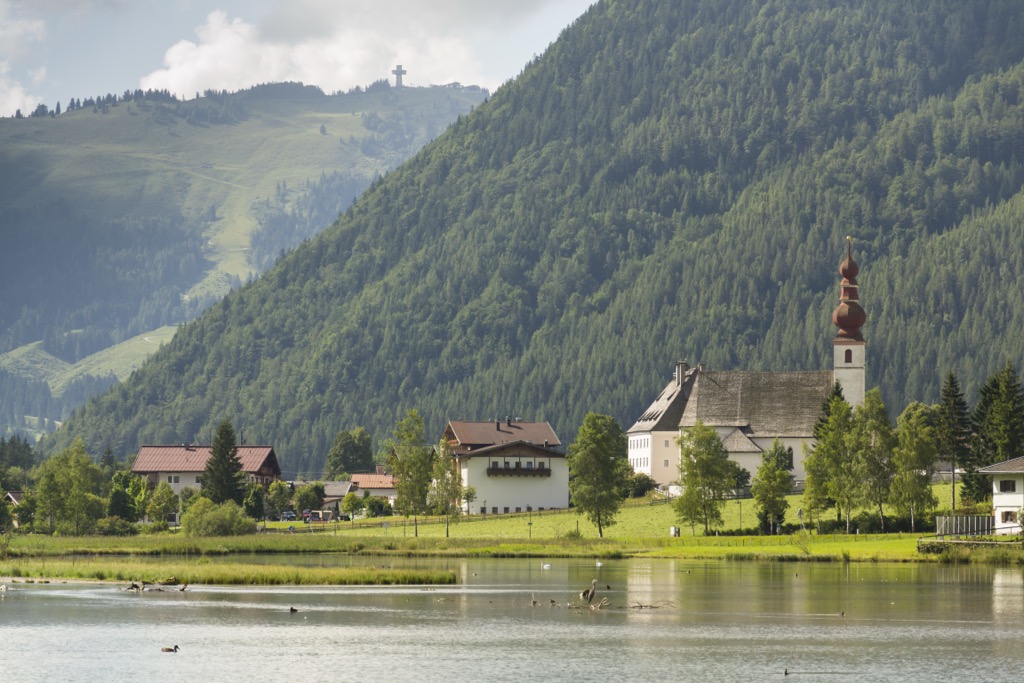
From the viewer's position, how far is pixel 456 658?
6838 centimetres

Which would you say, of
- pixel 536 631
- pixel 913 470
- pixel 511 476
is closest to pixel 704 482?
pixel 913 470

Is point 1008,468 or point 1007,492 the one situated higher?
point 1008,468

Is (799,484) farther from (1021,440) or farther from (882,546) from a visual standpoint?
(882,546)

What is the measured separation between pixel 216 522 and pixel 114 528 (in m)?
18.8

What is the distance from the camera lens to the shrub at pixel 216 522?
148m

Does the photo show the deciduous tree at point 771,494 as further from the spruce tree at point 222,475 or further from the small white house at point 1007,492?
the spruce tree at point 222,475

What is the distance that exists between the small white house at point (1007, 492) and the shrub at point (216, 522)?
59484 millimetres

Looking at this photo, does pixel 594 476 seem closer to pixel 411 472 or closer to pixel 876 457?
pixel 876 457

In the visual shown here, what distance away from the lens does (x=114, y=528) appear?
163 meters

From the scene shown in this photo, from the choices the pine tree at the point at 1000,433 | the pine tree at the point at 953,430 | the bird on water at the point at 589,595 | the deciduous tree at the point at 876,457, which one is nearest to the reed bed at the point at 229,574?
the bird on water at the point at 589,595

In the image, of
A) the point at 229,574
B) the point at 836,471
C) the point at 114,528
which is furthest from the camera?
the point at 114,528

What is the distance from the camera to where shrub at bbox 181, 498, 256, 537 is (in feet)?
484

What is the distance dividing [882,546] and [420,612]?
1895 inches

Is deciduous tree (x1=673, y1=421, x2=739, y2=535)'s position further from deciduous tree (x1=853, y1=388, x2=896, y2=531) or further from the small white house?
the small white house
